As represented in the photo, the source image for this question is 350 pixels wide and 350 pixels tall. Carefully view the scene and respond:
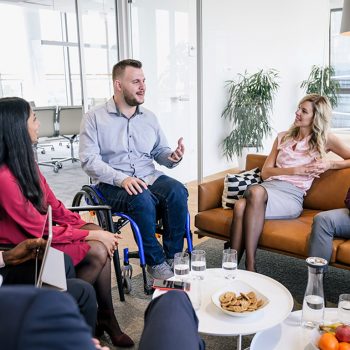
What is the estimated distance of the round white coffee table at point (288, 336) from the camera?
4.82ft

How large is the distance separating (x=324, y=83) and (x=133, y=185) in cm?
287

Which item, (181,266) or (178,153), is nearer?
(181,266)

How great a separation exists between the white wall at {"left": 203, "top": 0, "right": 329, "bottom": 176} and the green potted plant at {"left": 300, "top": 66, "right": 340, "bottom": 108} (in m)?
0.08

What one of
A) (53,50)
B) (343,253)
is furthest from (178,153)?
(53,50)

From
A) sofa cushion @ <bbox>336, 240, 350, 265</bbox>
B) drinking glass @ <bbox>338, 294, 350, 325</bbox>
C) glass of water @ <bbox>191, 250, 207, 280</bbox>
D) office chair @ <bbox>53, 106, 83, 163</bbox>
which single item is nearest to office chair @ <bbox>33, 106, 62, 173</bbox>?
office chair @ <bbox>53, 106, 83, 163</bbox>

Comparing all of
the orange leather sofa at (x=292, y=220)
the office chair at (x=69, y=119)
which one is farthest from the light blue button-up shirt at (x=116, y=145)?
the office chair at (x=69, y=119)

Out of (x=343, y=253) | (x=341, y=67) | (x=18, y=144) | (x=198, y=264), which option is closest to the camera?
(x=18, y=144)

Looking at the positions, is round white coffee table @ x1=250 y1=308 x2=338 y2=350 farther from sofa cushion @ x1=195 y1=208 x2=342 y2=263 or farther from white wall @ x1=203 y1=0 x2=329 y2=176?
white wall @ x1=203 y1=0 x2=329 y2=176

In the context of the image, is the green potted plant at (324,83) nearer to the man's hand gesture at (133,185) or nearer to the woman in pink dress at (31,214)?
the man's hand gesture at (133,185)

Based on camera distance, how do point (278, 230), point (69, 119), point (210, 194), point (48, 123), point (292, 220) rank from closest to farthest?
point (278, 230) → point (292, 220) → point (210, 194) → point (48, 123) → point (69, 119)

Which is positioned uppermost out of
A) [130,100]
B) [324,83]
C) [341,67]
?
[341,67]

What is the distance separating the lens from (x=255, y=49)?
5.03m

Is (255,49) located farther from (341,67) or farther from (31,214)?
(31,214)

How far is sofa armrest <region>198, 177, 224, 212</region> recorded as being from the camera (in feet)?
9.12
